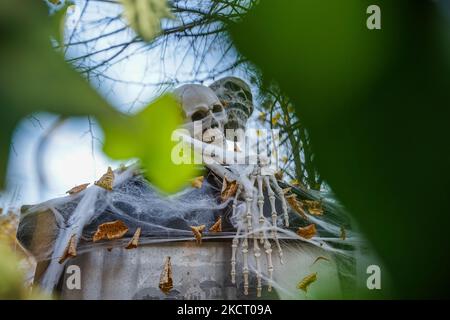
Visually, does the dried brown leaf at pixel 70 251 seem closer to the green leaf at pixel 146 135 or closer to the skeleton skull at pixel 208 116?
the skeleton skull at pixel 208 116

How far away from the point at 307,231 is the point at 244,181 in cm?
33

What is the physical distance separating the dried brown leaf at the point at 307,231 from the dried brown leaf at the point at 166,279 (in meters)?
0.52

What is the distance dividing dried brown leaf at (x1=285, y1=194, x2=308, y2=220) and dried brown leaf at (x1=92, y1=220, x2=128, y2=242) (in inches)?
26.0

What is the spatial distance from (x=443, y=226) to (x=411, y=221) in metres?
0.02

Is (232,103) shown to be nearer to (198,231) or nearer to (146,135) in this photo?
(198,231)

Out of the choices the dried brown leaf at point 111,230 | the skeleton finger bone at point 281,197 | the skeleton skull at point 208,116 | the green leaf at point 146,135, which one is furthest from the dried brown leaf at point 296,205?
the green leaf at point 146,135

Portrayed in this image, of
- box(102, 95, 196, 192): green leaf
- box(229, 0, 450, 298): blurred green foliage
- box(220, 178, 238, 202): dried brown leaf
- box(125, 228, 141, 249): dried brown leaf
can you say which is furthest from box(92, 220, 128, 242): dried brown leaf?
box(229, 0, 450, 298): blurred green foliage

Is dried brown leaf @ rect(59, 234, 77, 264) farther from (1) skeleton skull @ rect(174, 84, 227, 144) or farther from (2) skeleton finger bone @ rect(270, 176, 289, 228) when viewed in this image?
(2) skeleton finger bone @ rect(270, 176, 289, 228)

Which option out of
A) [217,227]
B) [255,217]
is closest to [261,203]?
[255,217]

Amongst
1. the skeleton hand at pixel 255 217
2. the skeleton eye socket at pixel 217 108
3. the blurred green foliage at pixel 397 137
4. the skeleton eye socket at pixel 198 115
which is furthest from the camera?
the skeleton eye socket at pixel 217 108

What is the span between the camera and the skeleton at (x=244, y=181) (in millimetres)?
1914

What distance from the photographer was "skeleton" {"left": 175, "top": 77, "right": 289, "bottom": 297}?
6.28ft

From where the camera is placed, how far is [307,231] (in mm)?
1973
